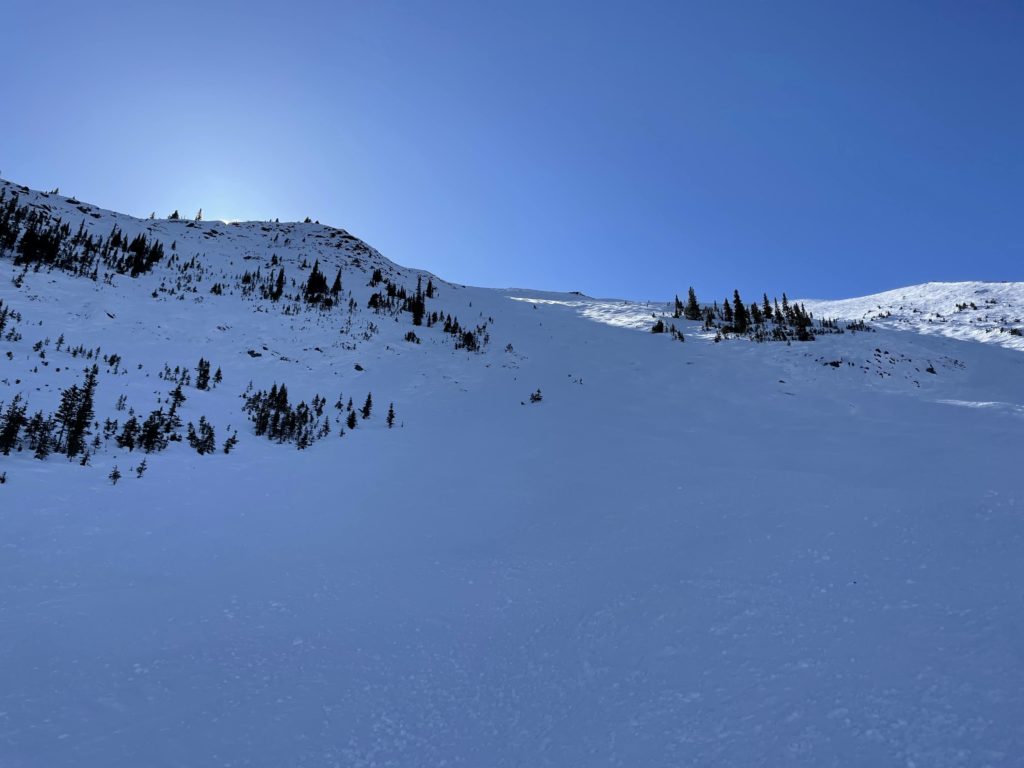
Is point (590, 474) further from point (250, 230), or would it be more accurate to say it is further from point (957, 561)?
point (250, 230)

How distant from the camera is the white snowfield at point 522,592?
3.64 metres

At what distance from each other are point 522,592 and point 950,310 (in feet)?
121

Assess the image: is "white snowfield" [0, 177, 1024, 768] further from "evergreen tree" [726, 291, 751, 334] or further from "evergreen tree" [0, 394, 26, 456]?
"evergreen tree" [726, 291, 751, 334]

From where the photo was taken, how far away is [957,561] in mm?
5613

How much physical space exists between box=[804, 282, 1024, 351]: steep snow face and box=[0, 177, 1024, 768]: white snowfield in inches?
592

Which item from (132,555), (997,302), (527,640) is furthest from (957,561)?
(997,302)

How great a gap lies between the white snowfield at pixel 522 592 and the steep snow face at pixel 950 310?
1504 centimetres

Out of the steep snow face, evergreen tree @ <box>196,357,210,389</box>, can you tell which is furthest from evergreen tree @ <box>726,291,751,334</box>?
evergreen tree @ <box>196,357,210,389</box>

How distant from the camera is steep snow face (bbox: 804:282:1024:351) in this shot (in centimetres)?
2494

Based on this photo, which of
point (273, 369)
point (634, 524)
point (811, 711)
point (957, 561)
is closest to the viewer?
point (811, 711)

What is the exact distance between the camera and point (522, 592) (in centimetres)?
604

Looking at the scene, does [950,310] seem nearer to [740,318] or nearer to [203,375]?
[740,318]

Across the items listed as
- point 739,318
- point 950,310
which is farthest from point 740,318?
point 950,310

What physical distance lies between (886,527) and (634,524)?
330cm
